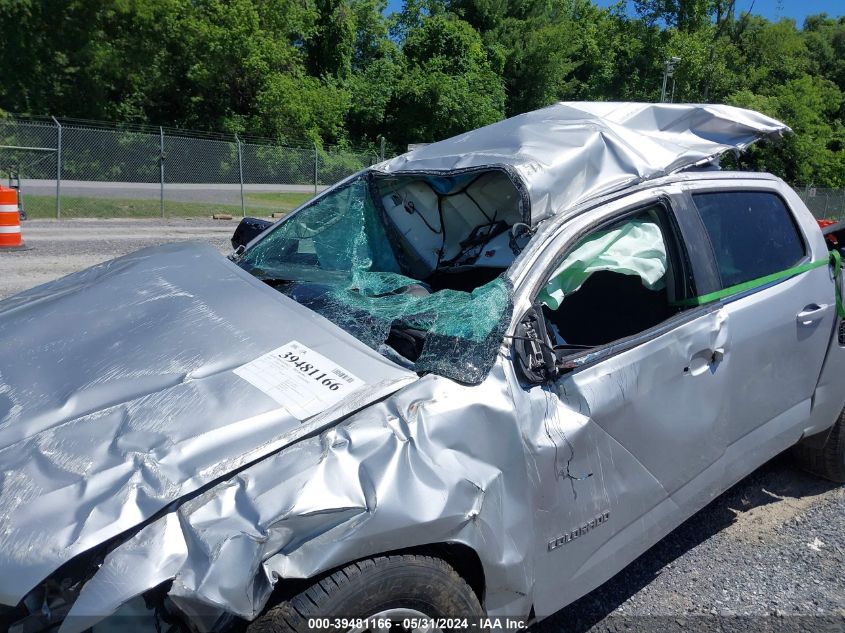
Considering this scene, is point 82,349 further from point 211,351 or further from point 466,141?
point 466,141

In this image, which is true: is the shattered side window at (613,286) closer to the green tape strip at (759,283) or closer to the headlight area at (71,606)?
the green tape strip at (759,283)

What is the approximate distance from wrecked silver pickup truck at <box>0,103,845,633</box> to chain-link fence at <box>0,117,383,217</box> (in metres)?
16.3

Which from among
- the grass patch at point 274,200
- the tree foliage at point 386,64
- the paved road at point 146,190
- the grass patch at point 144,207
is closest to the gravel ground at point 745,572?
the grass patch at point 144,207

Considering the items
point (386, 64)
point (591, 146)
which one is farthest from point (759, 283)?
point (386, 64)

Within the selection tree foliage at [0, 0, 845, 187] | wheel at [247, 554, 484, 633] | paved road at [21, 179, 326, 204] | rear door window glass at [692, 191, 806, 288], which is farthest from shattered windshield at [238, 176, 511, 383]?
tree foliage at [0, 0, 845, 187]

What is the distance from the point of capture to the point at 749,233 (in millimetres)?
3383

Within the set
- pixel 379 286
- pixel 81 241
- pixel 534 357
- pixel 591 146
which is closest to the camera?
pixel 534 357

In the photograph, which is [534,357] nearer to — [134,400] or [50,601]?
[134,400]

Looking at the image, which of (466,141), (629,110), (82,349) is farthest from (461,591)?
(629,110)

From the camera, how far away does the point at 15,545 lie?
1668 mm

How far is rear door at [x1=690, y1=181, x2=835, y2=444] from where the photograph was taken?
303cm

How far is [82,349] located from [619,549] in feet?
6.67

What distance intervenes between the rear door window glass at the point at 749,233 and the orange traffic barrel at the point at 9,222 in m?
10.7

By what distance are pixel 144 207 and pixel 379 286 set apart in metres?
18.8
